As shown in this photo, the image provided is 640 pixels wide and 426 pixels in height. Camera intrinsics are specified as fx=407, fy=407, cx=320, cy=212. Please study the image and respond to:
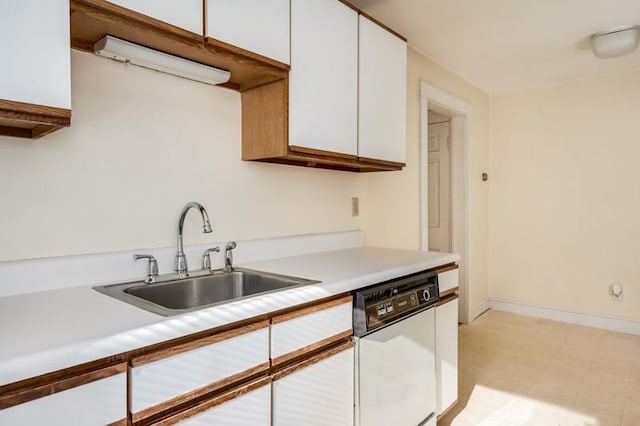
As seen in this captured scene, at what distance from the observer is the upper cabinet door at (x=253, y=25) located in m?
1.44

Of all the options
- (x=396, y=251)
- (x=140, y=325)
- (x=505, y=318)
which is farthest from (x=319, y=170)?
(x=505, y=318)

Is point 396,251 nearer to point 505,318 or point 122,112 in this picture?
point 122,112

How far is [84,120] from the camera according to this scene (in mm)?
1420

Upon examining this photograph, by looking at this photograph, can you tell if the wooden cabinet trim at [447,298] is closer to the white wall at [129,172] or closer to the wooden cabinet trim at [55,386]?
the white wall at [129,172]

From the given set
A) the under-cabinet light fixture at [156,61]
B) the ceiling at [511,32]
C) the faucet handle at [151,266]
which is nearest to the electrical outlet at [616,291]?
the ceiling at [511,32]

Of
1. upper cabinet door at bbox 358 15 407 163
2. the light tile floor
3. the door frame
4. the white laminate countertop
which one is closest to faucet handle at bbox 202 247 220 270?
the white laminate countertop

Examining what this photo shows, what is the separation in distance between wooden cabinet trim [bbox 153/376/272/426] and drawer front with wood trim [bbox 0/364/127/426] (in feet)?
0.38

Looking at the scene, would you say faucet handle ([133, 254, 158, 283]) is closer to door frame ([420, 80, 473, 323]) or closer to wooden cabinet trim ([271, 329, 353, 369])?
wooden cabinet trim ([271, 329, 353, 369])

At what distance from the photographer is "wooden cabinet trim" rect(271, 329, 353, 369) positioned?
1.26m

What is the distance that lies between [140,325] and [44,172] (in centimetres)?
73

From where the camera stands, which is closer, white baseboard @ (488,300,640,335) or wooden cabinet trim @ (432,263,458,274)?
wooden cabinet trim @ (432,263,458,274)

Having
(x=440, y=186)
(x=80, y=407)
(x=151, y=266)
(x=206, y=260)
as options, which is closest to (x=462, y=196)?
(x=440, y=186)

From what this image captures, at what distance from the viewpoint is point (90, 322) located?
3.20 feet

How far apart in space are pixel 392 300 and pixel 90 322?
3.66 ft
